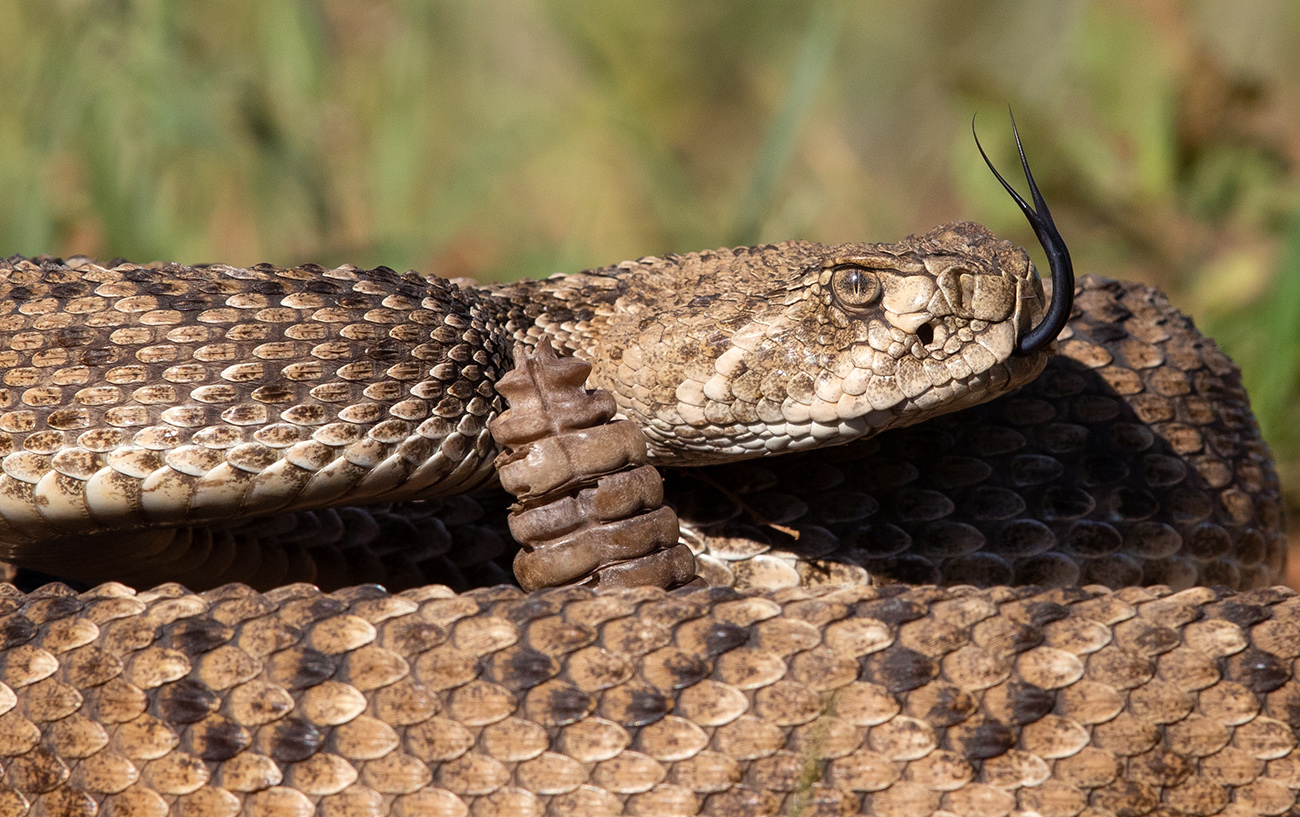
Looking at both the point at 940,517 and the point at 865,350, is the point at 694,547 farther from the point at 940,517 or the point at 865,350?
the point at 865,350

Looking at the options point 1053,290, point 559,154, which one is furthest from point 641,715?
point 559,154

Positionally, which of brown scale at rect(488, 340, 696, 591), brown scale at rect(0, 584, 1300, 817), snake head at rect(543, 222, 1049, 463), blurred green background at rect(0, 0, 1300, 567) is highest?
blurred green background at rect(0, 0, 1300, 567)

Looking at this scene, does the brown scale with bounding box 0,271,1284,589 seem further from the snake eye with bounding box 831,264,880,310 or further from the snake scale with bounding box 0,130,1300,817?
the snake eye with bounding box 831,264,880,310

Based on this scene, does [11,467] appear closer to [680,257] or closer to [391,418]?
[391,418]

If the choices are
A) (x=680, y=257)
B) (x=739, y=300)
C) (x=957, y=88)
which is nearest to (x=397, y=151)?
(x=957, y=88)

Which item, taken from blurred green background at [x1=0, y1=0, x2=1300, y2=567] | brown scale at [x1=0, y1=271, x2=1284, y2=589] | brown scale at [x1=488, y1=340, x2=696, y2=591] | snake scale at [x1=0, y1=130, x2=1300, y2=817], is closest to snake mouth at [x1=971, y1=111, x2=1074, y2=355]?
snake scale at [x1=0, y1=130, x2=1300, y2=817]

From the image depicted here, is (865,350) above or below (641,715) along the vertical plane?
above
